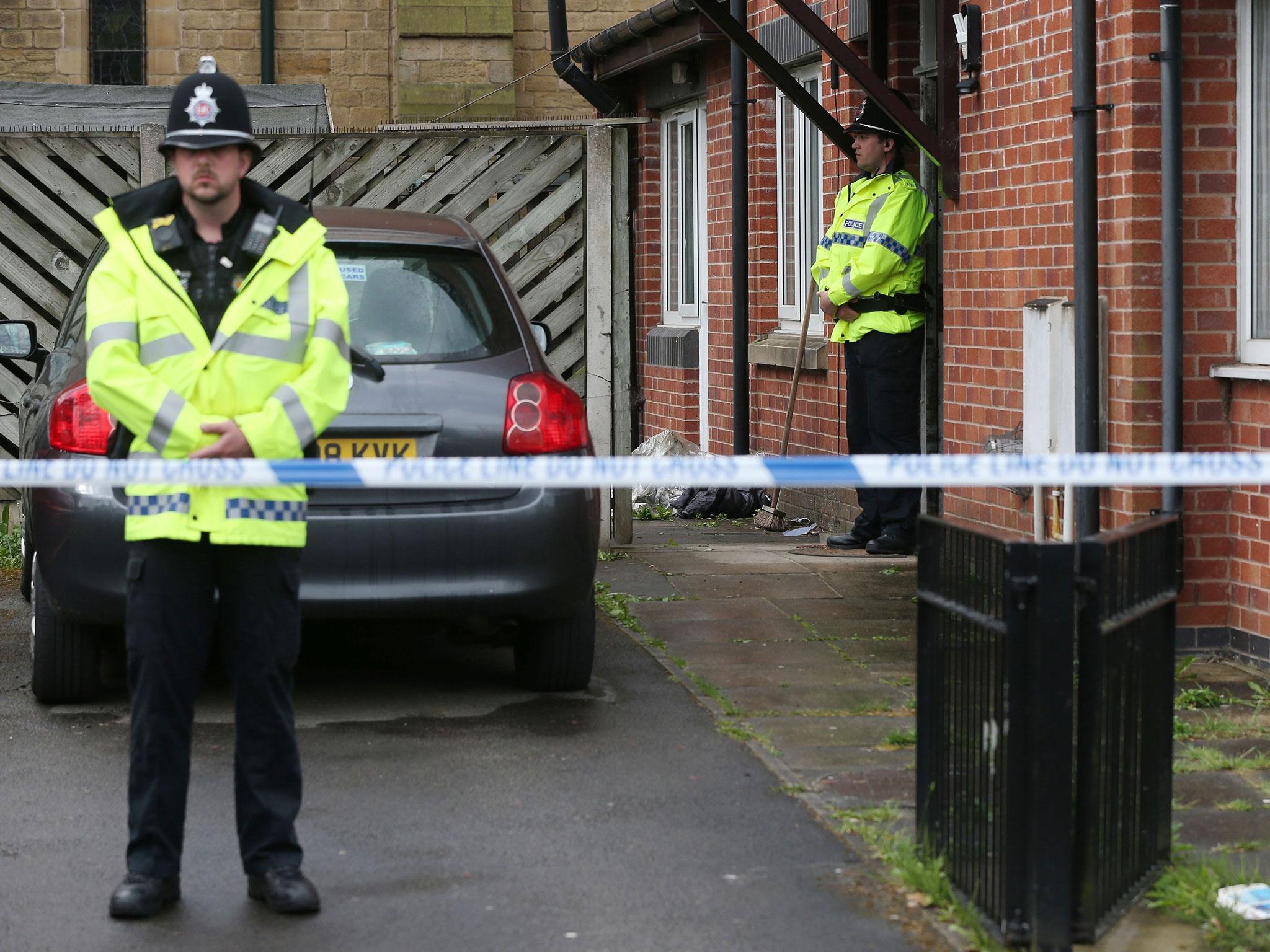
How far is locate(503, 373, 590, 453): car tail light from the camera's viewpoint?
6496mm

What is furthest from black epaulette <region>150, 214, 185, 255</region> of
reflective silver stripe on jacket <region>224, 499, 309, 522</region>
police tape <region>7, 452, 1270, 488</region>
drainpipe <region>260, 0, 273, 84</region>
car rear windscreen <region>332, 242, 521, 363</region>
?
drainpipe <region>260, 0, 273, 84</region>

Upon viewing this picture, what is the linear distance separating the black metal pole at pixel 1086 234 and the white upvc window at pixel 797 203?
15.0ft

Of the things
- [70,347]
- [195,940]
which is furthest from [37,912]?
[70,347]

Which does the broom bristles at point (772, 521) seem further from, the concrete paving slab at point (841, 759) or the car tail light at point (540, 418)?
the concrete paving slab at point (841, 759)

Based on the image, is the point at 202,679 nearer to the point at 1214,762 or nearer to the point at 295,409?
the point at 295,409

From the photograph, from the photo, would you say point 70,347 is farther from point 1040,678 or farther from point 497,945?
point 1040,678

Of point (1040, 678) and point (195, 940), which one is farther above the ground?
point (1040, 678)

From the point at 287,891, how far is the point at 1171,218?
4.36m

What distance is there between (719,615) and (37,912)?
437 cm

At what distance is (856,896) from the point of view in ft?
15.2

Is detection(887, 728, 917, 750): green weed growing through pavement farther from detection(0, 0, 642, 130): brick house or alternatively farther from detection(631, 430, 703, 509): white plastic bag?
detection(0, 0, 642, 130): brick house

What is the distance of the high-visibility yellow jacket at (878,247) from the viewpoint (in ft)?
33.2

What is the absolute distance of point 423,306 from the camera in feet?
22.4

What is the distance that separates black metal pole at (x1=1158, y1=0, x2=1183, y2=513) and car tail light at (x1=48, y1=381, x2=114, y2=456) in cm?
377
